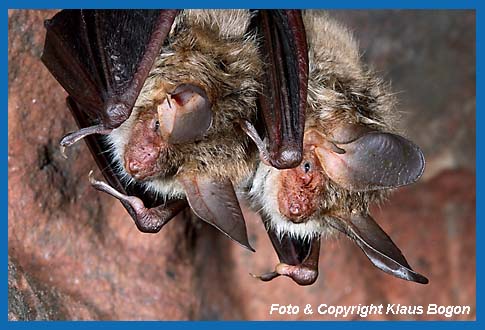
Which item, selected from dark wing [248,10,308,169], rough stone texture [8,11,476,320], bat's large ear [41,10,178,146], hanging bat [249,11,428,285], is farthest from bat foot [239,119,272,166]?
rough stone texture [8,11,476,320]

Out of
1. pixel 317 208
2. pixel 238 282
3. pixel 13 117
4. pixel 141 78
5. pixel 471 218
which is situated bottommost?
pixel 471 218

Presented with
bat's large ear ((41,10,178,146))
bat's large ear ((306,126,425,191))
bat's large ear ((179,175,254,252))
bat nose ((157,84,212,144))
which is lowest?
bat's large ear ((179,175,254,252))

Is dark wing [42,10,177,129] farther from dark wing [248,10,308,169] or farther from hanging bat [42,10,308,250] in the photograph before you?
dark wing [248,10,308,169]

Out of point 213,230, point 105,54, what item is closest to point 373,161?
point 105,54

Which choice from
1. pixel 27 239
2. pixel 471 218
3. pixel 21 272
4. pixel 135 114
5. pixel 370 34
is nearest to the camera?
pixel 135 114

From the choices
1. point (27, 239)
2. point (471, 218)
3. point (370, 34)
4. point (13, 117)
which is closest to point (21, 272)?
point (27, 239)

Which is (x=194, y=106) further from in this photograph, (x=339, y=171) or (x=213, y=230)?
(x=213, y=230)

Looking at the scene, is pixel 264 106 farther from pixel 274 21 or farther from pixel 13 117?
pixel 13 117
